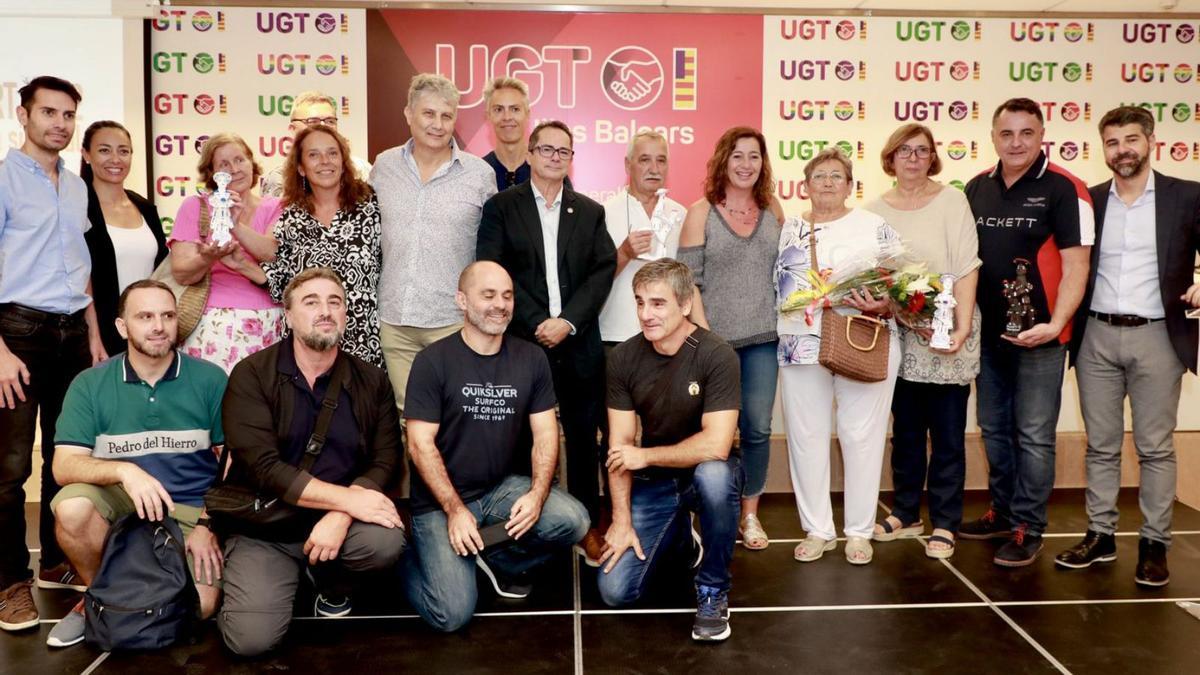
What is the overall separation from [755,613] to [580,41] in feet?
13.0

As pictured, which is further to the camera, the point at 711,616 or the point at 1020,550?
the point at 1020,550

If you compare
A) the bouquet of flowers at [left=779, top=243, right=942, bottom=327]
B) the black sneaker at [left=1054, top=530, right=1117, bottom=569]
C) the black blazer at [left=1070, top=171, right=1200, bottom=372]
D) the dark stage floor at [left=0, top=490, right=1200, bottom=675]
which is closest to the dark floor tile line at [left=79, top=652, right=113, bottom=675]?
the dark stage floor at [left=0, top=490, right=1200, bottom=675]

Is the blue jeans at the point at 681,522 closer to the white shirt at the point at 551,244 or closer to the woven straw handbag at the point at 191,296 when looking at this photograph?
the white shirt at the point at 551,244

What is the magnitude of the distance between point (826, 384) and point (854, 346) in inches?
10.5

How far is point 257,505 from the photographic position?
3221mm

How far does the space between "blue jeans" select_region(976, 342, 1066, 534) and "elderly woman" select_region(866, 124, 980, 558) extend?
0.13m

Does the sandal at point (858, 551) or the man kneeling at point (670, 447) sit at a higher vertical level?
the man kneeling at point (670, 447)

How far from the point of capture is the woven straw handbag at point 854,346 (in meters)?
3.78

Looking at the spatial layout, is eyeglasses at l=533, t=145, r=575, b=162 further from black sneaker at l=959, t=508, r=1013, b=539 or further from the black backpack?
black sneaker at l=959, t=508, r=1013, b=539

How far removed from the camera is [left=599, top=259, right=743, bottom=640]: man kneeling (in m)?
3.30

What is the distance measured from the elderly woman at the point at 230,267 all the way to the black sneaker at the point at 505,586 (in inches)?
47.1

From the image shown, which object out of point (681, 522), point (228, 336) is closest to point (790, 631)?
point (681, 522)

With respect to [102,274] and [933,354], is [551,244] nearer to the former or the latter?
[933,354]

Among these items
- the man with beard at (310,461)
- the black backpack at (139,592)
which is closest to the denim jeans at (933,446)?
the man with beard at (310,461)
